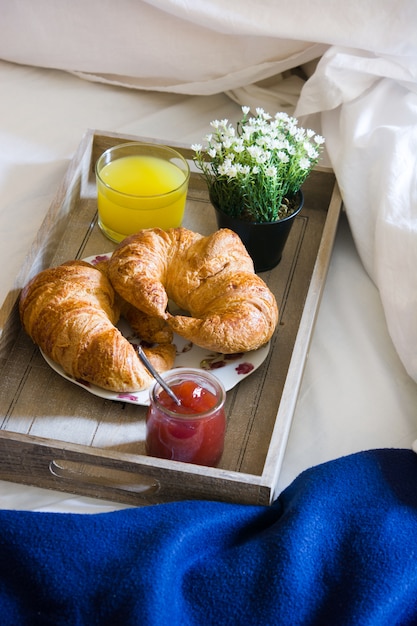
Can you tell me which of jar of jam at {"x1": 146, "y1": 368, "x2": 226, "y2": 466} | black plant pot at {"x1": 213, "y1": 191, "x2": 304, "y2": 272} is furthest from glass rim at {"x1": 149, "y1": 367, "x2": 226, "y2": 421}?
black plant pot at {"x1": 213, "y1": 191, "x2": 304, "y2": 272}

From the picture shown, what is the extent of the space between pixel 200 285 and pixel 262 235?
0.15 metres

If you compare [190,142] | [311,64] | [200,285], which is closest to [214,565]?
[200,285]

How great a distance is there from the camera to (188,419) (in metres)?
1.14

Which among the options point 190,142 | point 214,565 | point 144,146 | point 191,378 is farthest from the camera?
point 190,142

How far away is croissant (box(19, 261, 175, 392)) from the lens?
1.26m

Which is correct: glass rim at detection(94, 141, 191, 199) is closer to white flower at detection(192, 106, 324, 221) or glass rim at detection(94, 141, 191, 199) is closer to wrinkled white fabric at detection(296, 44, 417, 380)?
white flower at detection(192, 106, 324, 221)

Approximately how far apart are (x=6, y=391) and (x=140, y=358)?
0.22m

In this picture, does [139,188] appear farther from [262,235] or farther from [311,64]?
[311,64]

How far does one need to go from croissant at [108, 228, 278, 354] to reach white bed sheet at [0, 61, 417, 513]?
15 cm

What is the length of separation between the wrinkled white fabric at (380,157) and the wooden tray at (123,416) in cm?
6

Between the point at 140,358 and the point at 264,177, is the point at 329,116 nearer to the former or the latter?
the point at 264,177

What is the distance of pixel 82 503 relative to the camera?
3.98 feet

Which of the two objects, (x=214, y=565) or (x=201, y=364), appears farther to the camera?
(x=201, y=364)

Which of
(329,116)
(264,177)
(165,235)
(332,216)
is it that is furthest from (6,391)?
(329,116)
